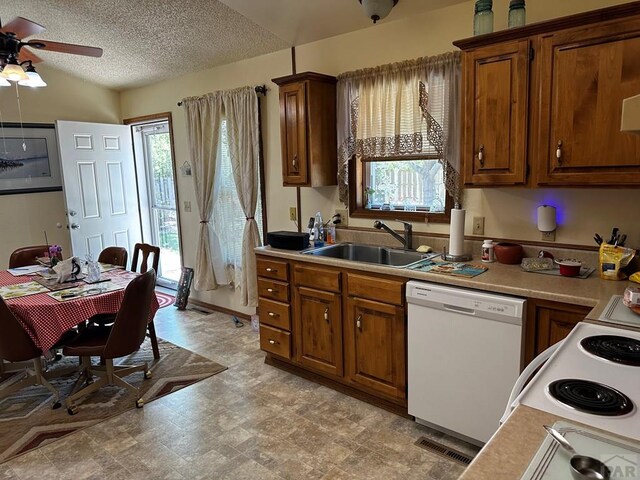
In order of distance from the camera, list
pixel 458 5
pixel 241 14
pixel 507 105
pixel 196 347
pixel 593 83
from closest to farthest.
Answer: 1. pixel 593 83
2. pixel 507 105
3. pixel 458 5
4. pixel 241 14
5. pixel 196 347

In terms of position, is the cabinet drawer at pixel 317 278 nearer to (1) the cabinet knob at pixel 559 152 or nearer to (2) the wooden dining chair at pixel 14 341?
(1) the cabinet knob at pixel 559 152

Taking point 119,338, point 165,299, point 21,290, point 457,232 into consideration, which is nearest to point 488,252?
point 457,232

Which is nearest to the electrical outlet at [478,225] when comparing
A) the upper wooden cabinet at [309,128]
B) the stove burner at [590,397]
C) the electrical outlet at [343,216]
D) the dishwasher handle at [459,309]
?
the dishwasher handle at [459,309]

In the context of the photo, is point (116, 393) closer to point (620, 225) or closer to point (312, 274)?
point (312, 274)

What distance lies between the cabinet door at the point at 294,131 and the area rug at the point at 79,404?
1638 mm

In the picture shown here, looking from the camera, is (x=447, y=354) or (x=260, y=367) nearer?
(x=447, y=354)

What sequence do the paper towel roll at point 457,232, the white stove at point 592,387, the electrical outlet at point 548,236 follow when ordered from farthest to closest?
the paper towel roll at point 457,232, the electrical outlet at point 548,236, the white stove at point 592,387

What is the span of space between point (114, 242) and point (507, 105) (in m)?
4.81

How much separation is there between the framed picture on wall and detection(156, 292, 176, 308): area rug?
1.71 meters

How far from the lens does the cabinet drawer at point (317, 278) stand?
2975 mm

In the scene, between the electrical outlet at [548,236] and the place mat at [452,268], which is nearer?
the place mat at [452,268]

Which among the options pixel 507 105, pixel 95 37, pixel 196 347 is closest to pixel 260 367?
pixel 196 347

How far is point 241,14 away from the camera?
3.47m

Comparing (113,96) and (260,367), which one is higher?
(113,96)
